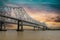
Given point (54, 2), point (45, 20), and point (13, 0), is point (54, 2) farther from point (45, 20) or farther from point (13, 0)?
point (13, 0)

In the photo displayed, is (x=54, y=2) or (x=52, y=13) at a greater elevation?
(x=54, y=2)

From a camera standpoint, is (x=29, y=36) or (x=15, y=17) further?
(x=15, y=17)

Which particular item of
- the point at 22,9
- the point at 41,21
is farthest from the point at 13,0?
the point at 41,21

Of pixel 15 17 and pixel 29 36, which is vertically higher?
pixel 15 17

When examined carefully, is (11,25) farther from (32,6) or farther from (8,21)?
(32,6)

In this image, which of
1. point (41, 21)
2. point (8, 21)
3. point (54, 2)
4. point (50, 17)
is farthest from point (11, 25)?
point (54, 2)

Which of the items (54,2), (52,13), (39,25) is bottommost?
(39,25)

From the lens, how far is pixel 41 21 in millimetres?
9453

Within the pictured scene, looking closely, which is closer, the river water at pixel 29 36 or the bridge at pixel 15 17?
the river water at pixel 29 36

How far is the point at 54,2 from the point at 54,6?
10.3 inches

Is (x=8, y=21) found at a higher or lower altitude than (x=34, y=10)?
lower

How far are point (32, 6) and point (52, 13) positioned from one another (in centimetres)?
128

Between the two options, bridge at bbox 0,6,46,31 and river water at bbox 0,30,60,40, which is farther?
bridge at bbox 0,6,46,31

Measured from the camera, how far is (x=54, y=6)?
9531 mm
